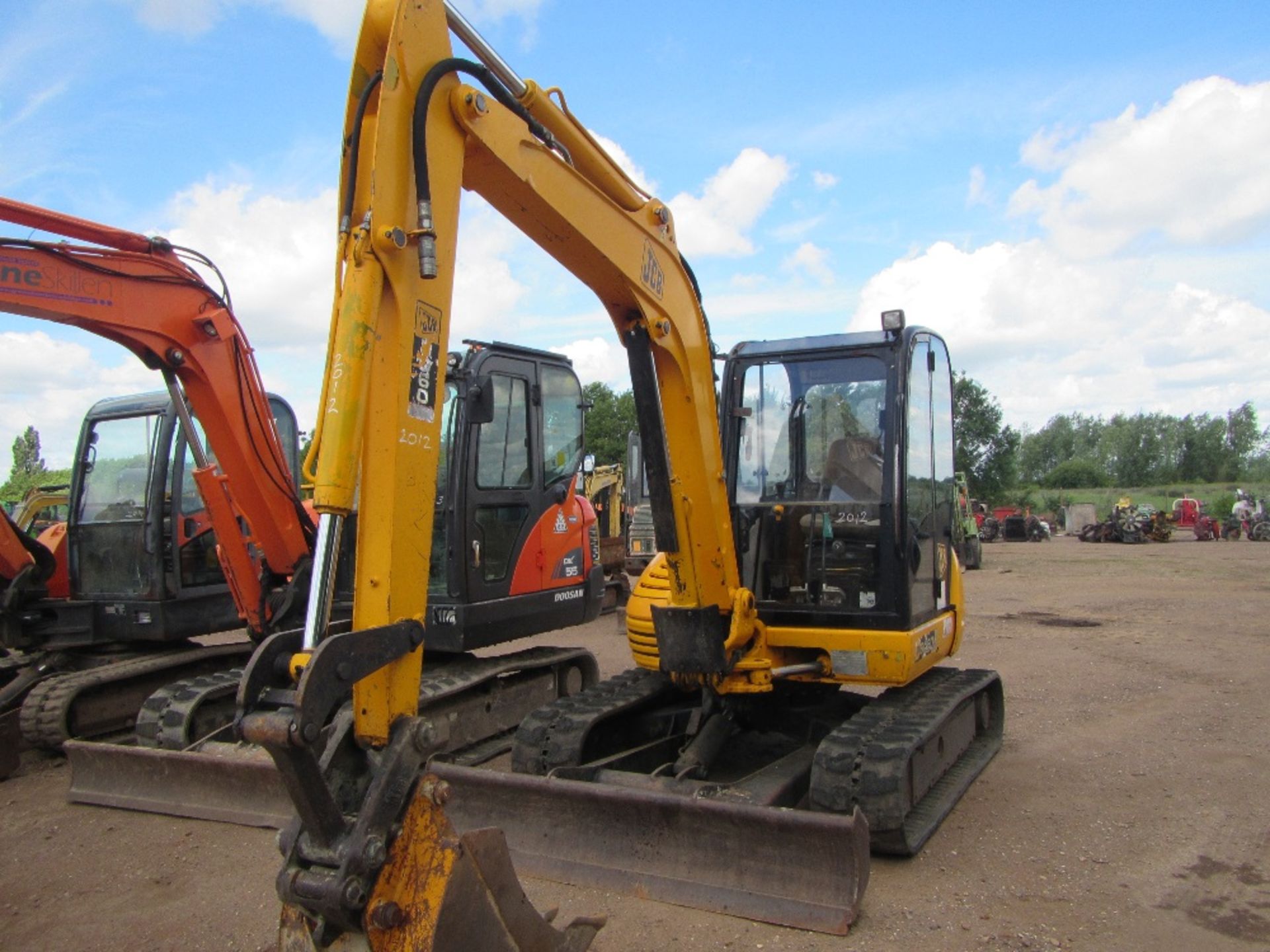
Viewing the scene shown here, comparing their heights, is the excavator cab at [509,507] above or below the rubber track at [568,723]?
above

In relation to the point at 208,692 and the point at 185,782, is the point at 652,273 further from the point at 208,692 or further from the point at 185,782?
the point at 208,692

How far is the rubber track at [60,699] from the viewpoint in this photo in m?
6.71

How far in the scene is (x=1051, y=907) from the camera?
4.10 metres

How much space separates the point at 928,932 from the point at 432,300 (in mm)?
3093

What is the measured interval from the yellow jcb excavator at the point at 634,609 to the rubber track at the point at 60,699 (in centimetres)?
352

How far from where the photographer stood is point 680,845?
14.0ft

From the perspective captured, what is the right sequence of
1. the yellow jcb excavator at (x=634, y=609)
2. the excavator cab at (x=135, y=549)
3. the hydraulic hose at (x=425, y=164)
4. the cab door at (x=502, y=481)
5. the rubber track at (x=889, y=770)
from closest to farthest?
1. the yellow jcb excavator at (x=634, y=609)
2. the hydraulic hose at (x=425, y=164)
3. the rubber track at (x=889, y=770)
4. the cab door at (x=502, y=481)
5. the excavator cab at (x=135, y=549)

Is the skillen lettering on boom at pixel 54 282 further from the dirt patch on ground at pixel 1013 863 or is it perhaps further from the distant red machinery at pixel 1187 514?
the distant red machinery at pixel 1187 514

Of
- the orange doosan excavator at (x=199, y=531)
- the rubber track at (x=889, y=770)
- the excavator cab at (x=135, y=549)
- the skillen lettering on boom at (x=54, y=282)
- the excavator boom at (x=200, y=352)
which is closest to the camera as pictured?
the rubber track at (x=889, y=770)

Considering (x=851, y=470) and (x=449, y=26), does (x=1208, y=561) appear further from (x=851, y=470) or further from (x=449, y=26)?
(x=449, y=26)

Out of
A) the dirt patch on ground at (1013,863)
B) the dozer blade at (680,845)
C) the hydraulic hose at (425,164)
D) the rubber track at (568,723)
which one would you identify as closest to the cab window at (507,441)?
the rubber track at (568,723)

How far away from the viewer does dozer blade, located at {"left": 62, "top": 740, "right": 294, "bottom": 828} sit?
538cm

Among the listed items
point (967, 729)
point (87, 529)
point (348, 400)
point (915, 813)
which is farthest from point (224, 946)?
point (87, 529)

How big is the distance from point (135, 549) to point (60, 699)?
1.23 meters
